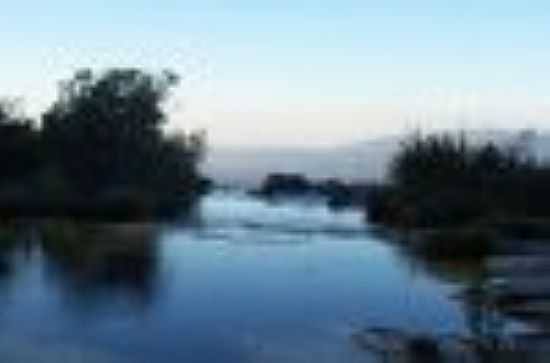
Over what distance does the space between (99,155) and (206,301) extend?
79.2 meters

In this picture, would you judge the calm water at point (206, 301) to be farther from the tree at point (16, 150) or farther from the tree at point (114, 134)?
the tree at point (114, 134)

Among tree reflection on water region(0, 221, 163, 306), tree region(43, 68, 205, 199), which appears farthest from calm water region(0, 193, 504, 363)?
tree region(43, 68, 205, 199)

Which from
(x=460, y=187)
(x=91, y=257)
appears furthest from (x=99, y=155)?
(x=91, y=257)

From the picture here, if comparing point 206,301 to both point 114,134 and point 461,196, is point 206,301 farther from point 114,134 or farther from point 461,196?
point 114,134

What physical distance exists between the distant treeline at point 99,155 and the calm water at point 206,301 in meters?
30.4

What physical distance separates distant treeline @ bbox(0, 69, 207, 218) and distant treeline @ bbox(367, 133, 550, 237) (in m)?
16.3

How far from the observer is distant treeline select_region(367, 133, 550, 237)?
155ft

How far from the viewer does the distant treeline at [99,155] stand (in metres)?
72.8

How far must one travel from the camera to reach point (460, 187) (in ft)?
169

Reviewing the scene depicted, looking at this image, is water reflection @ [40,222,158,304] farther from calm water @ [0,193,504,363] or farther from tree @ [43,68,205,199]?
tree @ [43,68,205,199]

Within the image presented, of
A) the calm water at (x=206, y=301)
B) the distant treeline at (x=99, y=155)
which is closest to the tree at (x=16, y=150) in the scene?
the distant treeline at (x=99, y=155)

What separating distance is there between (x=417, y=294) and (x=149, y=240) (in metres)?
21.9

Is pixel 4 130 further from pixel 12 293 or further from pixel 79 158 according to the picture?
pixel 12 293

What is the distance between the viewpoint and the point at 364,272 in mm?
30328
